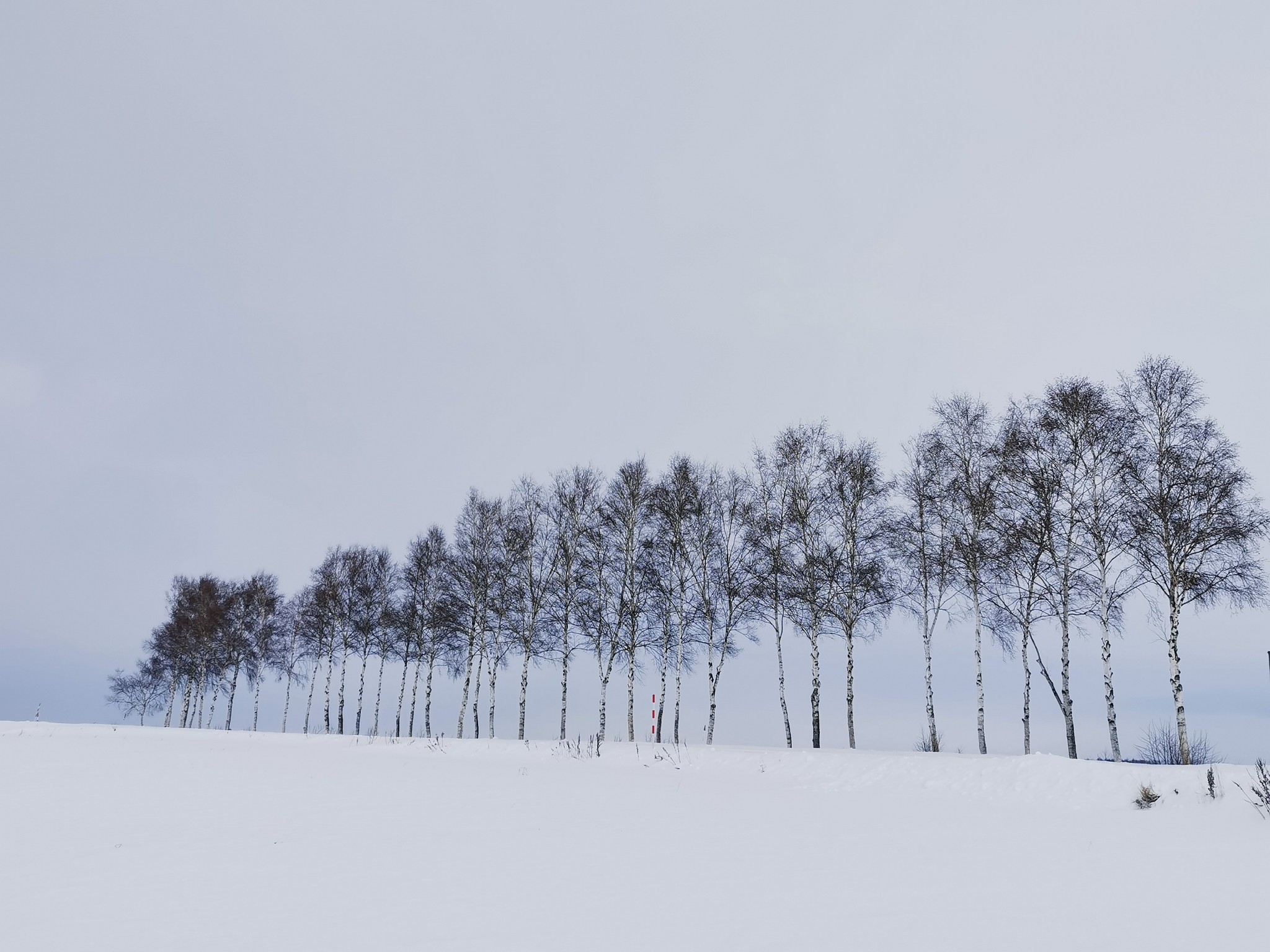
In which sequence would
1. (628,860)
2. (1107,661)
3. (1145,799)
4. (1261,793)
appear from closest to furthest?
(628,860) → (1261,793) → (1145,799) → (1107,661)

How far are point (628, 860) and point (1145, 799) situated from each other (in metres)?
9.94

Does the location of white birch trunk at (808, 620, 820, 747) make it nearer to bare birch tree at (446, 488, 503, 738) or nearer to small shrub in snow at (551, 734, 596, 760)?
small shrub in snow at (551, 734, 596, 760)

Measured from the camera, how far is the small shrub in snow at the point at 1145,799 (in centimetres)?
1330

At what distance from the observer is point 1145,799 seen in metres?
13.4

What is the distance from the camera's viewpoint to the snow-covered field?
276 inches

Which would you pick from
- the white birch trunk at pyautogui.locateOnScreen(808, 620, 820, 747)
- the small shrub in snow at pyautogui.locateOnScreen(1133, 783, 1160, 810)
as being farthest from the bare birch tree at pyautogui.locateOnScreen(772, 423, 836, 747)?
the small shrub in snow at pyautogui.locateOnScreen(1133, 783, 1160, 810)

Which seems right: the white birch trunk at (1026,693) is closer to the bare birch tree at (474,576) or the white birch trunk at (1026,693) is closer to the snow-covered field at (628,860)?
the snow-covered field at (628,860)

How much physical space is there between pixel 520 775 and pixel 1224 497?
21.3m

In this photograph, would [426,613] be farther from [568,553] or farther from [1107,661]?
[1107,661]

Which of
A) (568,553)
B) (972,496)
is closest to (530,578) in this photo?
(568,553)

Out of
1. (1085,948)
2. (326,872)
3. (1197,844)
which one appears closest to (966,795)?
(1197,844)

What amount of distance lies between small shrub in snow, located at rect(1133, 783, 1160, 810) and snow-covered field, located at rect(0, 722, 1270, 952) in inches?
14.7

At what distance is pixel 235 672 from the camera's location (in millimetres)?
49500

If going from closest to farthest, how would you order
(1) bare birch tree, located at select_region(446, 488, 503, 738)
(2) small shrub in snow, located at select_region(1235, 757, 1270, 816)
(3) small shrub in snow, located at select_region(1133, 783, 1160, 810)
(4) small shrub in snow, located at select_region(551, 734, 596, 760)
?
(2) small shrub in snow, located at select_region(1235, 757, 1270, 816) → (3) small shrub in snow, located at select_region(1133, 783, 1160, 810) → (4) small shrub in snow, located at select_region(551, 734, 596, 760) → (1) bare birch tree, located at select_region(446, 488, 503, 738)
